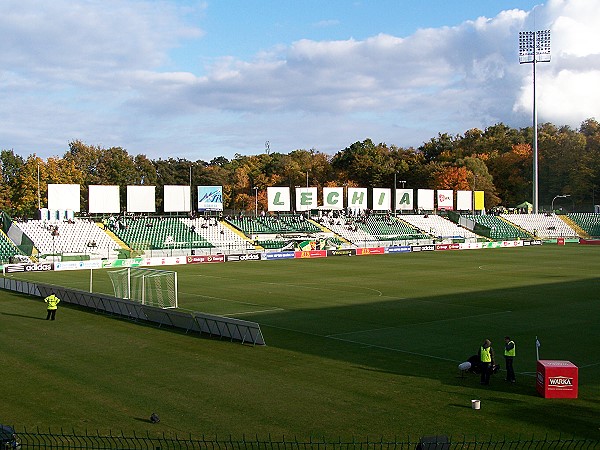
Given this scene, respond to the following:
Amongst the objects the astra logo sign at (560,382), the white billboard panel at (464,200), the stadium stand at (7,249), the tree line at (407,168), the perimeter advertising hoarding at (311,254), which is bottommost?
the perimeter advertising hoarding at (311,254)

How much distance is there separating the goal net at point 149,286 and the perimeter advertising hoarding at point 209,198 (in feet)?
137

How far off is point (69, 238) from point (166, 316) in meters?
42.9

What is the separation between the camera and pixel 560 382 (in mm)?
17969

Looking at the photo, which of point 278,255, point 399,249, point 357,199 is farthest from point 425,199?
point 278,255

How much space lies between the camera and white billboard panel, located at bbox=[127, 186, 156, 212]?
75.4 m

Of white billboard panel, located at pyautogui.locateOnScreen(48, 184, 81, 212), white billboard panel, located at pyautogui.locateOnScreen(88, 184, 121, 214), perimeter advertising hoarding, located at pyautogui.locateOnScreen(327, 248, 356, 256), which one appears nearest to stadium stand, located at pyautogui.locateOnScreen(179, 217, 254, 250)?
perimeter advertising hoarding, located at pyautogui.locateOnScreen(327, 248, 356, 256)

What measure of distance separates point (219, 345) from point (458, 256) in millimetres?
51562

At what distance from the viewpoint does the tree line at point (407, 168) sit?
116 m

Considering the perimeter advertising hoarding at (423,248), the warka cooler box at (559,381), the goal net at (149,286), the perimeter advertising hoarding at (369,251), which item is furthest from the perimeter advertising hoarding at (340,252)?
the warka cooler box at (559,381)

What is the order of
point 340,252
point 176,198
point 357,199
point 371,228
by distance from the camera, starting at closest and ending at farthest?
point 340,252 → point 176,198 → point 371,228 → point 357,199

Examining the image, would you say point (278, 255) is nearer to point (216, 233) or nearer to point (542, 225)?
point (216, 233)

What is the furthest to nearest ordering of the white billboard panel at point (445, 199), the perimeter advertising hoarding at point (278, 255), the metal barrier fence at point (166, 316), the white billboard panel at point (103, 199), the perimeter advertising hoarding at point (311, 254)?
1. the white billboard panel at point (445, 199)
2. the perimeter advertising hoarding at point (311, 254)
3. the white billboard panel at point (103, 199)
4. the perimeter advertising hoarding at point (278, 255)
5. the metal barrier fence at point (166, 316)

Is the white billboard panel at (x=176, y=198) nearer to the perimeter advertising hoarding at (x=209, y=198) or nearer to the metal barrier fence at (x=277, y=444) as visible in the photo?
the perimeter advertising hoarding at (x=209, y=198)

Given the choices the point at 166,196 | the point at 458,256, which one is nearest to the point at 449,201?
the point at 458,256
